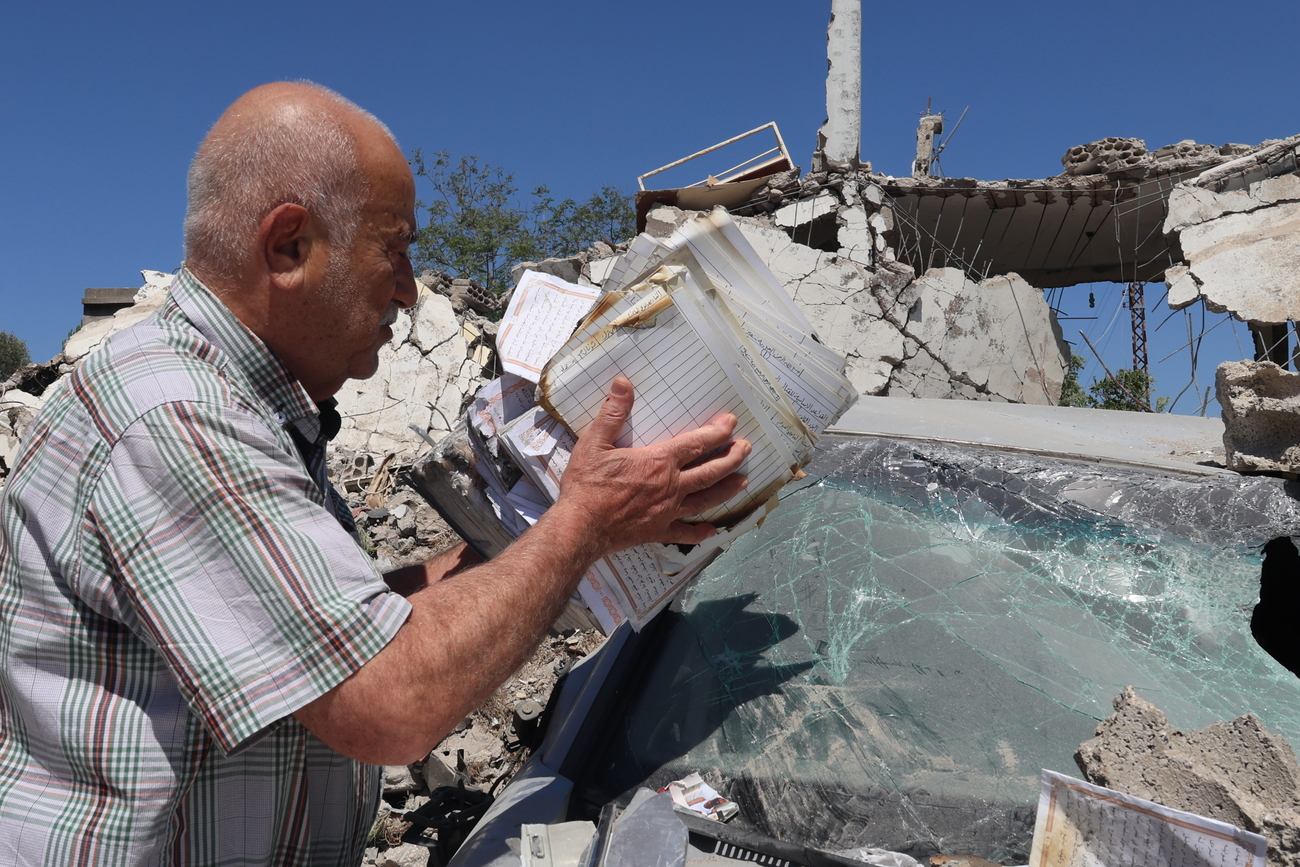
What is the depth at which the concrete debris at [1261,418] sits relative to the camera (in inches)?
71.8

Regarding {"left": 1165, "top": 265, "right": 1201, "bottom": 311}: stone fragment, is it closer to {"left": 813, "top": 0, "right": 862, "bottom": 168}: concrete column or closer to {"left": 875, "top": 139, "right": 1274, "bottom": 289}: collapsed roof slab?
{"left": 875, "top": 139, "right": 1274, "bottom": 289}: collapsed roof slab

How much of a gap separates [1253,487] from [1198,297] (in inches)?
158

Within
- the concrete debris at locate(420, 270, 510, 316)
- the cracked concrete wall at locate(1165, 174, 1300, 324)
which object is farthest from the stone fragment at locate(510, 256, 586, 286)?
the cracked concrete wall at locate(1165, 174, 1300, 324)

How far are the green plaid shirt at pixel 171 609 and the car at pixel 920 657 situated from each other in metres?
0.39

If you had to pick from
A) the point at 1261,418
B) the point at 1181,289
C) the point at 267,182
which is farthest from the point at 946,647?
the point at 1181,289

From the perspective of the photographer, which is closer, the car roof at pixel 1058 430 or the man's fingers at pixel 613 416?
the man's fingers at pixel 613 416

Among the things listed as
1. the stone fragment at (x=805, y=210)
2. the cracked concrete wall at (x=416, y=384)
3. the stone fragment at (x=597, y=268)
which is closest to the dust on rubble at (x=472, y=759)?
the cracked concrete wall at (x=416, y=384)

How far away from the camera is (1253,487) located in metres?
1.76

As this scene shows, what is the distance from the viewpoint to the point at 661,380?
119cm

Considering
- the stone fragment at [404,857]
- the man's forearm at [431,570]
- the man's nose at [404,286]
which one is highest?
the man's nose at [404,286]

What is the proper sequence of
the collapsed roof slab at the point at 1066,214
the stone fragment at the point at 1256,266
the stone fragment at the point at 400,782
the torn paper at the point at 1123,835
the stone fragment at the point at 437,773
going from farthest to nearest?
the collapsed roof slab at the point at 1066,214
the stone fragment at the point at 1256,266
the stone fragment at the point at 400,782
the stone fragment at the point at 437,773
the torn paper at the point at 1123,835

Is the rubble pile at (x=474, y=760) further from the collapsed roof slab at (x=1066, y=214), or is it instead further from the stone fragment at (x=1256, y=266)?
the collapsed roof slab at (x=1066, y=214)

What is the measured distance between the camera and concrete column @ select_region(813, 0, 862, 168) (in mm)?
9297

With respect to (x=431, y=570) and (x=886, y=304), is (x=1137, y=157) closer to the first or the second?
(x=886, y=304)
